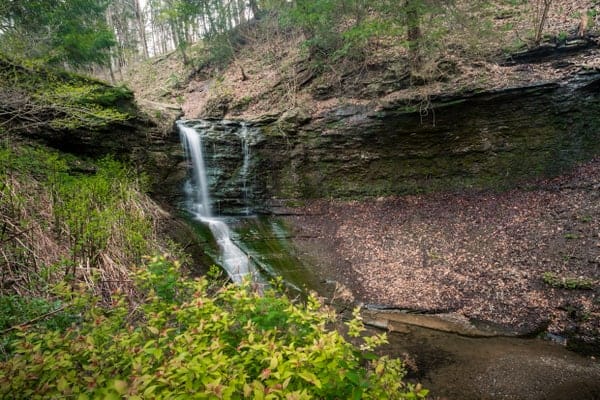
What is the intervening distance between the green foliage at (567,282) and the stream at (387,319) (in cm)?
157

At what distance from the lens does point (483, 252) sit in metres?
8.27

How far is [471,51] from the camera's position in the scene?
10.8m

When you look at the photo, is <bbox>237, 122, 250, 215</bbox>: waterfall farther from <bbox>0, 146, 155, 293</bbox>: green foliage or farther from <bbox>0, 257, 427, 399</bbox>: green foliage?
<bbox>0, 257, 427, 399</bbox>: green foliage

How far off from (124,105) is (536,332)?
42.6ft

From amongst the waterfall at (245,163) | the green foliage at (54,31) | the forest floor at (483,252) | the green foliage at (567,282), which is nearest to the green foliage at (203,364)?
the forest floor at (483,252)

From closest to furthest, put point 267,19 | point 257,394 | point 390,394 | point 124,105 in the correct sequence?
point 257,394, point 390,394, point 124,105, point 267,19

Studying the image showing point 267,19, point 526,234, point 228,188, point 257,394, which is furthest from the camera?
point 267,19

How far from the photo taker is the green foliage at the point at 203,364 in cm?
156

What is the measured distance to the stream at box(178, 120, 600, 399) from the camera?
4938mm

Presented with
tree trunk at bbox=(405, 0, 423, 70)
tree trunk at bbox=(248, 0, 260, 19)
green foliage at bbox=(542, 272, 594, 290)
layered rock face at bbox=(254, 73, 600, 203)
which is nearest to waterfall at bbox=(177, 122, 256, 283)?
layered rock face at bbox=(254, 73, 600, 203)

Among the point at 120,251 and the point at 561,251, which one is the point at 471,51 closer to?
the point at 561,251

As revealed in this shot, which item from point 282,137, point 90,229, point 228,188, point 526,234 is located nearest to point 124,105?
point 228,188

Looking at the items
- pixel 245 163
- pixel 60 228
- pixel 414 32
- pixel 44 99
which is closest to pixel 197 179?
pixel 245 163

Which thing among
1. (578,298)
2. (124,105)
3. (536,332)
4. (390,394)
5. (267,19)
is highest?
(267,19)
